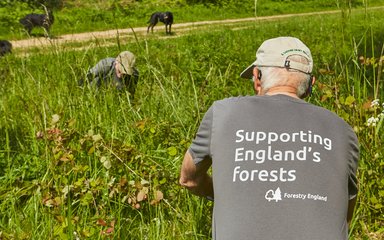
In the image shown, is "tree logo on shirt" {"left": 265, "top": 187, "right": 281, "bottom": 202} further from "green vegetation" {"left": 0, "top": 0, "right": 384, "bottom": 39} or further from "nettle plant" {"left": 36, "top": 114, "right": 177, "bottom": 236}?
"green vegetation" {"left": 0, "top": 0, "right": 384, "bottom": 39}

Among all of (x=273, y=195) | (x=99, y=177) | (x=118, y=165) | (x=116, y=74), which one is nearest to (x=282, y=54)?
(x=273, y=195)

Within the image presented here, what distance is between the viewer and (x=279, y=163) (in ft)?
7.02

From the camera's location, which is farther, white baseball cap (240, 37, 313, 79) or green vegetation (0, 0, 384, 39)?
green vegetation (0, 0, 384, 39)

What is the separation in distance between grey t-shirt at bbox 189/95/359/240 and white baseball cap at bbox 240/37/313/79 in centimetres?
16

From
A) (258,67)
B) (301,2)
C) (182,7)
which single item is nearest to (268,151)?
(258,67)

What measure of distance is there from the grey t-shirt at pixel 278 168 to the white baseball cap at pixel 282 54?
6.1 inches

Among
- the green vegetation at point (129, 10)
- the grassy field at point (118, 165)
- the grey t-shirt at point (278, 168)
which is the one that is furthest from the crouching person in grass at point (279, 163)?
the green vegetation at point (129, 10)

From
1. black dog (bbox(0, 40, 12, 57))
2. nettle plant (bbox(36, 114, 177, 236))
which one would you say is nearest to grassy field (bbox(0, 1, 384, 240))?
nettle plant (bbox(36, 114, 177, 236))

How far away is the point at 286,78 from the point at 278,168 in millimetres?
438

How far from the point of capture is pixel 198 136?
93.9 inches

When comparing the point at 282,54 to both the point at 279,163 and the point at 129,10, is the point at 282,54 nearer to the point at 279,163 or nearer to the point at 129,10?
the point at 279,163

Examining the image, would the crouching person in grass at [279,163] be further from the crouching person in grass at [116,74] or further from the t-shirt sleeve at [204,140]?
the crouching person in grass at [116,74]

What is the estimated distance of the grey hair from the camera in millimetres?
2404

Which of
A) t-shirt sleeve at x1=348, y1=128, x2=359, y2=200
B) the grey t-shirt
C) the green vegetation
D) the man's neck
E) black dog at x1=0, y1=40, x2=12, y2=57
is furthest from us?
the green vegetation
